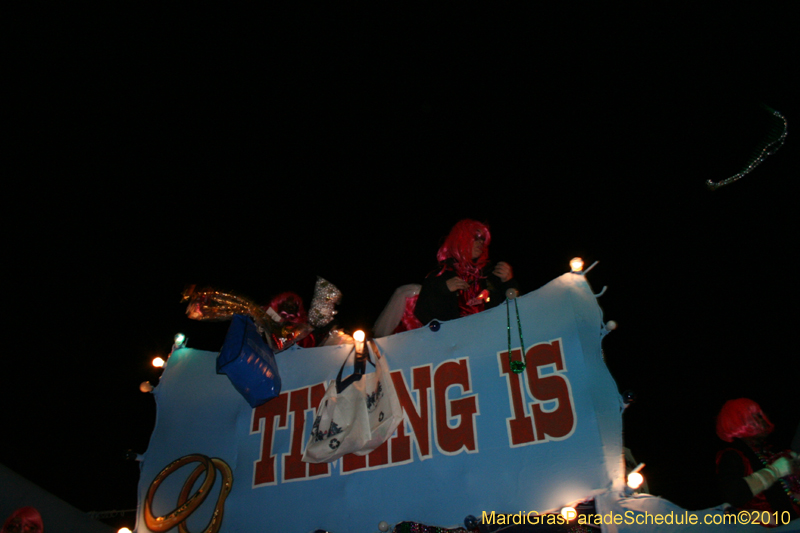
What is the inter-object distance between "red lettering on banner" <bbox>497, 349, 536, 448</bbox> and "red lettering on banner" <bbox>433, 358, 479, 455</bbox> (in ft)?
0.61

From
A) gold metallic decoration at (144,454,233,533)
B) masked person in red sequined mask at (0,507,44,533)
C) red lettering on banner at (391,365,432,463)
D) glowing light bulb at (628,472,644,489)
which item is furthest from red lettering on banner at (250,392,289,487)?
masked person in red sequined mask at (0,507,44,533)

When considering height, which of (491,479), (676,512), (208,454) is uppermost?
(208,454)

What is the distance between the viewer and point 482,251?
3.15 meters

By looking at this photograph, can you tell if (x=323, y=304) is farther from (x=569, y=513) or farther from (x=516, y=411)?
(x=569, y=513)

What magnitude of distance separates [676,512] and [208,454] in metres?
2.59

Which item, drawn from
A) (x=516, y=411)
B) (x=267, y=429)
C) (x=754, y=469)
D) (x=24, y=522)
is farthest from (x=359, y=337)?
(x=24, y=522)

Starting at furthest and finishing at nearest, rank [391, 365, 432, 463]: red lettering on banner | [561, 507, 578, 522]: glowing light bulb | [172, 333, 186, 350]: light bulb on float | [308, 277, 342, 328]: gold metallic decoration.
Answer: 1. [172, 333, 186, 350]: light bulb on float
2. [308, 277, 342, 328]: gold metallic decoration
3. [391, 365, 432, 463]: red lettering on banner
4. [561, 507, 578, 522]: glowing light bulb

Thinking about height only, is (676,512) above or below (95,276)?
below

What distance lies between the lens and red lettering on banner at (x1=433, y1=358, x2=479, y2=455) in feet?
7.68

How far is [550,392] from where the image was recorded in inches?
88.7

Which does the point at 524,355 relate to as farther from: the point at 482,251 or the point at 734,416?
the point at 734,416

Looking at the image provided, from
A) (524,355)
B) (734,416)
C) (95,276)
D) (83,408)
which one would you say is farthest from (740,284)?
(83,408)

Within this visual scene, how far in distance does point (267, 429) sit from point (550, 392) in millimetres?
1757

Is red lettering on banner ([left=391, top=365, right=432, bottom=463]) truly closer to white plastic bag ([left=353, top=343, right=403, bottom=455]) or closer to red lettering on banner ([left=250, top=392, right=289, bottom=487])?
white plastic bag ([left=353, top=343, right=403, bottom=455])
